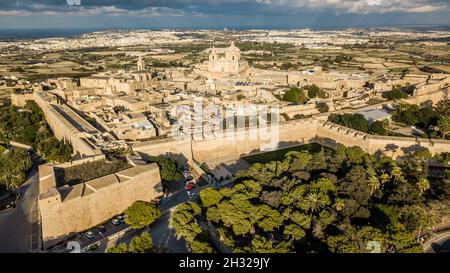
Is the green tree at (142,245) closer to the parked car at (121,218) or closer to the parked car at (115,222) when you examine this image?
the parked car at (115,222)

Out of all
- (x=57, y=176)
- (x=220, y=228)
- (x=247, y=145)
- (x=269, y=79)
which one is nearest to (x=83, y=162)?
(x=57, y=176)

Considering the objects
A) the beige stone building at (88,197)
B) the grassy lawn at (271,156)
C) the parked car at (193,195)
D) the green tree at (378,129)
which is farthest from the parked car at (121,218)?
the green tree at (378,129)

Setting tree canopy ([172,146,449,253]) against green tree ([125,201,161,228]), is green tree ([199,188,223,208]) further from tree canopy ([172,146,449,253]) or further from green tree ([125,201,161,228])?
green tree ([125,201,161,228])

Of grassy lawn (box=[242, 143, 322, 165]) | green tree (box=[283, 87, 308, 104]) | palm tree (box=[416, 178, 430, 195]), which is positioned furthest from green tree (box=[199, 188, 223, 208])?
green tree (box=[283, 87, 308, 104])

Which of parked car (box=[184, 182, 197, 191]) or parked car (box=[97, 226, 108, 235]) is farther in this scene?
parked car (box=[184, 182, 197, 191])

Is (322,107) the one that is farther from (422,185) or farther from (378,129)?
(422,185)
